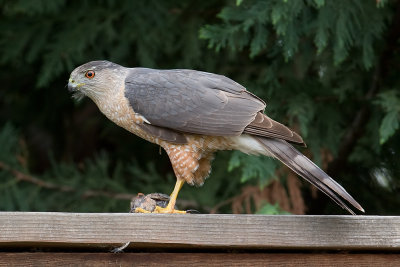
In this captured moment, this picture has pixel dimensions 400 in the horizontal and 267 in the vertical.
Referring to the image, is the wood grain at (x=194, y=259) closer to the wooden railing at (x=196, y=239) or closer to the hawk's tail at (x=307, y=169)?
the wooden railing at (x=196, y=239)

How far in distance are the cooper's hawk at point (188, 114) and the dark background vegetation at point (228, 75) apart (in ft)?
2.42

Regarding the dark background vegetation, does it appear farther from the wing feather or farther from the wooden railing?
the wooden railing

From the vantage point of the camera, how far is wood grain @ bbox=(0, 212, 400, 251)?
6.95 feet

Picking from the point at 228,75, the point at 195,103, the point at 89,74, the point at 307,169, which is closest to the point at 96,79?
the point at 89,74

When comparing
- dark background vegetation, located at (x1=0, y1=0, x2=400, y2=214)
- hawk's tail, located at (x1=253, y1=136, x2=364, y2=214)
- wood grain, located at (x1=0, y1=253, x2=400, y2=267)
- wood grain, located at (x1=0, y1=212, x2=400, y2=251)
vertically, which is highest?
wood grain, located at (x1=0, y1=212, x2=400, y2=251)

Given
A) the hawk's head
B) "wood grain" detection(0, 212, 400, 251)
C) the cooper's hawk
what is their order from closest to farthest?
1. "wood grain" detection(0, 212, 400, 251)
2. the cooper's hawk
3. the hawk's head

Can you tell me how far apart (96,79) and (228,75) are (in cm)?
175

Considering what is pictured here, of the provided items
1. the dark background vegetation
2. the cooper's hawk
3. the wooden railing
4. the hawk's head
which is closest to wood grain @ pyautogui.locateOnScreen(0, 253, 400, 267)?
the wooden railing

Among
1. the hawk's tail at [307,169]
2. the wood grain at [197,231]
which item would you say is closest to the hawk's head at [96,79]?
the hawk's tail at [307,169]

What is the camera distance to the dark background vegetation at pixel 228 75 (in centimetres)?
385

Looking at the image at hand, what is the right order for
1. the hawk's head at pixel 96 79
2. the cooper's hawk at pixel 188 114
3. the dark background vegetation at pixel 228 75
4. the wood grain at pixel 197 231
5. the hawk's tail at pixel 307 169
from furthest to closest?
the dark background vegetation at pixel 228 75
the hawk's head at pixel 96 79
the cooper's hawk at pixel 188 114
the hawk's tail at pixel 307 169
the wood grain at pixel 197 231

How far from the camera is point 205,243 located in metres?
2.20

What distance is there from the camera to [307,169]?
260 centimetres

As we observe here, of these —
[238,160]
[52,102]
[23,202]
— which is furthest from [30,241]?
[52,102]
